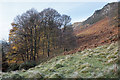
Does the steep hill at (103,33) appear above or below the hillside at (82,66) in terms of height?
above

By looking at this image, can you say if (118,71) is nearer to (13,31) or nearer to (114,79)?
(114,79)

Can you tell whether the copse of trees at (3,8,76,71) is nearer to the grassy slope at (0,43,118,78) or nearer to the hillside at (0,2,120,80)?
the hillside at (0,2,120,80)

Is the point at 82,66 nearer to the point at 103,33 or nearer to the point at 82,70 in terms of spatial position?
the point at 82,70

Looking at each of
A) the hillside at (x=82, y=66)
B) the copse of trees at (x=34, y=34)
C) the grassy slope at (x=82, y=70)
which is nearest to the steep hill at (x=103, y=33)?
the hillside at (x=82, y=66)

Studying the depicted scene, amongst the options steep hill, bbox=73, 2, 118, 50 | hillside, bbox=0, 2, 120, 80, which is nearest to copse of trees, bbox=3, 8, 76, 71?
steep hill, bbox=73, 2, 118, 50

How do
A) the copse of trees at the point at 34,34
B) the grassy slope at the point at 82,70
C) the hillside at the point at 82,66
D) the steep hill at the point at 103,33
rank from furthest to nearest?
1. the copse of trees at the point at 34,34
2. the steep hill at the point at 103,33
3. the hillside at the point at 82,66
4. the grassy slope at the point at 82,70

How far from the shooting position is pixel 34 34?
23.1 m

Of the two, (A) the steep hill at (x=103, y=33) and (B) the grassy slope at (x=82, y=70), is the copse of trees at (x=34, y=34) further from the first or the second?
(B) the grassy slope at (x=82, y=70)

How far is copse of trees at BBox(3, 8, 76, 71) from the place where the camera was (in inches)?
845

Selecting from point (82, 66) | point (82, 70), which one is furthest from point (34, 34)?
point (82, 70)

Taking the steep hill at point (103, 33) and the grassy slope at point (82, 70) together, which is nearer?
the grassy slope at point (82, 70)

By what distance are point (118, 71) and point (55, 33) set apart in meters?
21.7

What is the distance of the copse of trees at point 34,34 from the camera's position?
70.4 feet

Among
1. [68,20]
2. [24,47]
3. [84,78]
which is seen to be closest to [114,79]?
[84,78]
